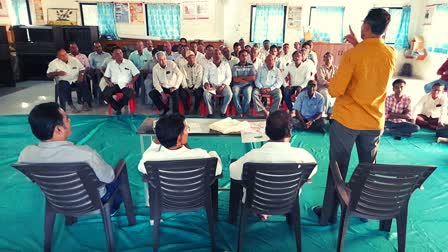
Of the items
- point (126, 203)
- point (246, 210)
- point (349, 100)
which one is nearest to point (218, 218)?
point (246, 210)

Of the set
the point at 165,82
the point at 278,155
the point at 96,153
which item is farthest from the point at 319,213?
the point at 165,82

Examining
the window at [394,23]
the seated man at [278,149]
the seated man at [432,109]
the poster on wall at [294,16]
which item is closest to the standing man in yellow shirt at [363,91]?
the seated man at [278,149]

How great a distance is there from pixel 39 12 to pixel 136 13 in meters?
2.65

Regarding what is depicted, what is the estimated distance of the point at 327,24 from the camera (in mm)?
9125

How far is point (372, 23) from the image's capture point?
1724 millimetres

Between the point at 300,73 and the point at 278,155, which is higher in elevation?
the point at 300,73

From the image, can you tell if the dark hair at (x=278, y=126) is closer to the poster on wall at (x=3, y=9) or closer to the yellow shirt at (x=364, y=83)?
the yellow shirt at (x=364, y=83)

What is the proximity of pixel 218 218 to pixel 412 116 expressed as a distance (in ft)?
11.0

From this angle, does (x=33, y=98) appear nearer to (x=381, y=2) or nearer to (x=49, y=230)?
(x=49, y=230)

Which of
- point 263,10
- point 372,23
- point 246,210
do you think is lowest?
point 246,210

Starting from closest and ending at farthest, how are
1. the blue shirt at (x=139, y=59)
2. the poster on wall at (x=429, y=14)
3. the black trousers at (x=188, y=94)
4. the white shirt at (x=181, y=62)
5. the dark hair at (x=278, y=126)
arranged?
the dark hair at (x=278, y=126) < the black trousers at (x=188, y=94) < the white shirt at (x=181, y=62) < the blue shirt at (x=139, y=59) < the poster on wall at (x=429, y=14)

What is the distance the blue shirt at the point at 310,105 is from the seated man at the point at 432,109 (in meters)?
1.35

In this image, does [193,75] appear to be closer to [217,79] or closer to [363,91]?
[217,79]

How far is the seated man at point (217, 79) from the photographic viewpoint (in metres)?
4.94
